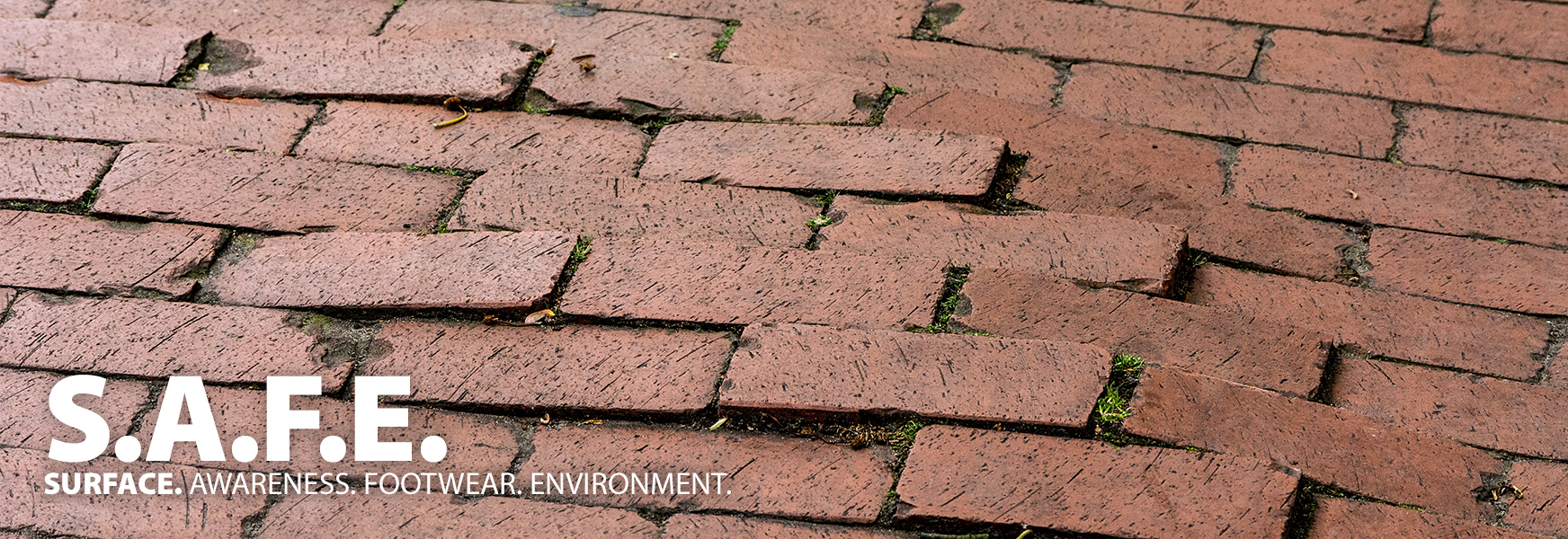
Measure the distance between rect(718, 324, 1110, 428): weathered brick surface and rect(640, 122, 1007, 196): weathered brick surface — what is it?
411mm

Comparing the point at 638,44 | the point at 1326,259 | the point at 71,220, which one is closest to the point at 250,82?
the point at 71,220

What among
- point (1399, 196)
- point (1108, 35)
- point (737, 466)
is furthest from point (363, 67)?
point (1399, 196)

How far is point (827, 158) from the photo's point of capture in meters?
2.28

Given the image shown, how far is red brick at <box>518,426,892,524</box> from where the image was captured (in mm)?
1702

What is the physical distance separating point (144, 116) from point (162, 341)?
2.31ft

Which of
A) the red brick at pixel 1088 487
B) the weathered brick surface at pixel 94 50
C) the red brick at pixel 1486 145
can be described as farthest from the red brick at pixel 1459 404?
the weathered brick surface at pixel 94 50

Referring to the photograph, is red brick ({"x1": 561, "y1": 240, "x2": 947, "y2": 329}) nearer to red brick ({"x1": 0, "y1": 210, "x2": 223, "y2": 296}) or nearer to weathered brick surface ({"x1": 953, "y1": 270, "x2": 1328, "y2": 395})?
weathered brick surface ({"x1": 953, "y1": 270, "x2": 1328, "y2": 395})

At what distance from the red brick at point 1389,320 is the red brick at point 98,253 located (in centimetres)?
176

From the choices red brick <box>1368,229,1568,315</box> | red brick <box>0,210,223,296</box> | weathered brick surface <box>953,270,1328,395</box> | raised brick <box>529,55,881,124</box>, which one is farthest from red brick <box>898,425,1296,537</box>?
red brick <box>0,210,223,296</box>

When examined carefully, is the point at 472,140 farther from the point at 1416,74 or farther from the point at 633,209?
the point at 1416,74

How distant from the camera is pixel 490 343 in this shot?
192 cm

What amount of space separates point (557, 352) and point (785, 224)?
48 centimetres

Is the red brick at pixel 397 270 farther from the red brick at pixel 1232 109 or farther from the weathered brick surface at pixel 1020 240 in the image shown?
the red brick at pixel 1232 109

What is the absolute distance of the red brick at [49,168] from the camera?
7.35 feet
